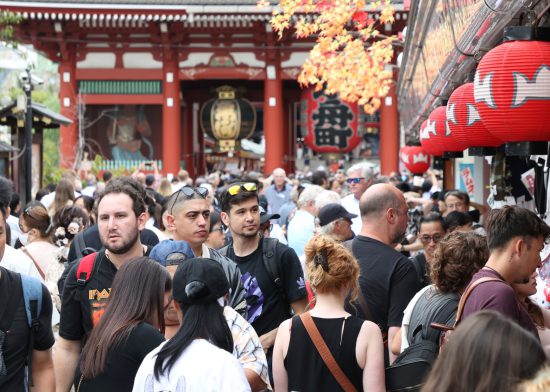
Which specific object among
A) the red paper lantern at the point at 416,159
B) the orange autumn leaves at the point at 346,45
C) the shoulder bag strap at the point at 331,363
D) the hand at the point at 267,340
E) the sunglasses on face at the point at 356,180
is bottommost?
the hand at the point at 267,340

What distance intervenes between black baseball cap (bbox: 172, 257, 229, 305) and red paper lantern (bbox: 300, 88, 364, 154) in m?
22.3

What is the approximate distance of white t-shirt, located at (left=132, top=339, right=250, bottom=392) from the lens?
3.36m

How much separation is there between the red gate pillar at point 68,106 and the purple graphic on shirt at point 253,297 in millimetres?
20016

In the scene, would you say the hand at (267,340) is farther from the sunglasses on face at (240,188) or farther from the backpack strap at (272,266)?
the sunglasses on face at (240,188)

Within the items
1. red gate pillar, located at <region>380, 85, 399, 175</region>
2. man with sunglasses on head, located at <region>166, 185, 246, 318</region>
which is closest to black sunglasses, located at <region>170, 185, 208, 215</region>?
man with sunglasses on head, located at <region>166, 185, 246, 318</region>

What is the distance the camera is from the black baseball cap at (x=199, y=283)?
11.8ft

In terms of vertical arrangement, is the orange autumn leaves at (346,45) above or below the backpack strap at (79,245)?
above

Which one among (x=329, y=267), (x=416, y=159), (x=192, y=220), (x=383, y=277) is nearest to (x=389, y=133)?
(x=416, y=159)

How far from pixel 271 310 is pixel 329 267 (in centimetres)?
133

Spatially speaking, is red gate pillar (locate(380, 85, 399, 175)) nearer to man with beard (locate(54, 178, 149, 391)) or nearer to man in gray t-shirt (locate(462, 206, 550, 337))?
man with beard (locate(54, 178, 149, 391))

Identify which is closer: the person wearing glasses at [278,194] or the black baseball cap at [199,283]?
the black baseball cap at [199,283]

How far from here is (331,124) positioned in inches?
1029

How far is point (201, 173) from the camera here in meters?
30.7

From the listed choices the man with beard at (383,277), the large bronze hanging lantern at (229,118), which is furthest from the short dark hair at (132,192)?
the large bronze hanging lantern at (229,118)
